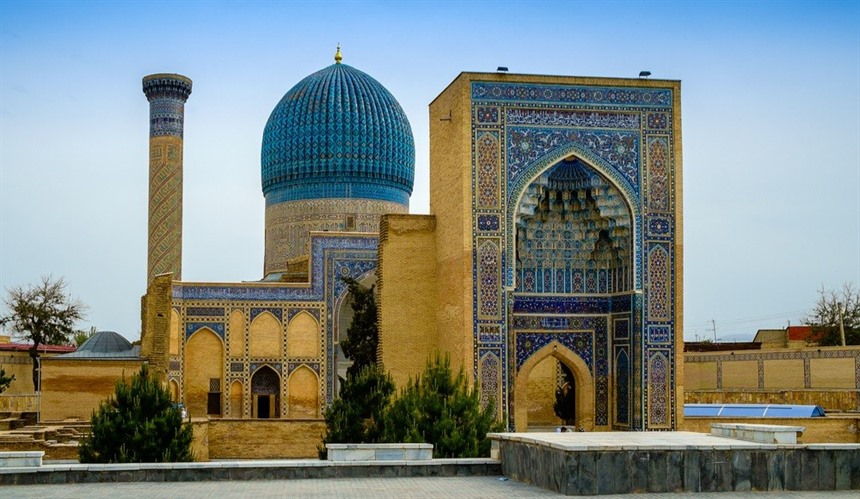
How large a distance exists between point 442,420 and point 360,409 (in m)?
2.56

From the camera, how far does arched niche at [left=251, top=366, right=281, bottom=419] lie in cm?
2111

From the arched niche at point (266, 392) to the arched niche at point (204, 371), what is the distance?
640 millimetres

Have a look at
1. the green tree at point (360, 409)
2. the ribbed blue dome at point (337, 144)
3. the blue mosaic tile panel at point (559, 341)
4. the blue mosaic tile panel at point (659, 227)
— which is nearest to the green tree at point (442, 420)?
the green tree at point (360, 409)

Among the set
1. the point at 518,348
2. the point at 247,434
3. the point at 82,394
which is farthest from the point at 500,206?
A: the point at 82,394

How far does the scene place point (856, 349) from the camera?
826 inches

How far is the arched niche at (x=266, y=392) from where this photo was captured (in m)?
21.1

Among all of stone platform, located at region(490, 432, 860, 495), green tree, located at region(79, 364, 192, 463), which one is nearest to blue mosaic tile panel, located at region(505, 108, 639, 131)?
green tree, located at region(79, 364, 192, 463)

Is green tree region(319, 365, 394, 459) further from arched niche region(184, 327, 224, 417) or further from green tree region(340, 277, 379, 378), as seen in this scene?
arched niche region(184, 327, 224, 417)

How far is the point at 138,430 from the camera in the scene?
11.4 m

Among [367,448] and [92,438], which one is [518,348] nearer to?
[92,438]

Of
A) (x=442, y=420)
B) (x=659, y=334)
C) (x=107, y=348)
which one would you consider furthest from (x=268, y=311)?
(x=442, y=420)

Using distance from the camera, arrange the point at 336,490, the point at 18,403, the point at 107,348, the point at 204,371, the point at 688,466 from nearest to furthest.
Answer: the point at 688,466 → the point at 336,490 → the point at 204,371 → the point at 107,348 → the point at 18,403

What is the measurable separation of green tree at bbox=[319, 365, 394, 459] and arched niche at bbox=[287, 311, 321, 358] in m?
7.26

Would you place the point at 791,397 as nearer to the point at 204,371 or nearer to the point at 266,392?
the point at 266,392
